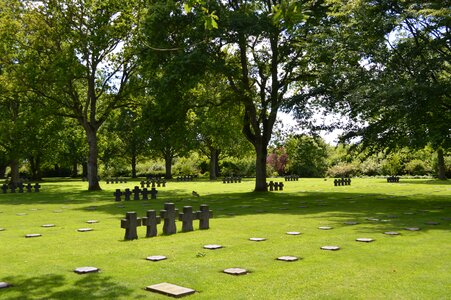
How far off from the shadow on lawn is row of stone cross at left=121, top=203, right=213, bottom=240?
3.11 meters

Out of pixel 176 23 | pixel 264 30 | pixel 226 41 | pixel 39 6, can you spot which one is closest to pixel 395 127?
pixel 264 30

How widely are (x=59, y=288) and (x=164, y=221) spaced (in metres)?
→ 4.67

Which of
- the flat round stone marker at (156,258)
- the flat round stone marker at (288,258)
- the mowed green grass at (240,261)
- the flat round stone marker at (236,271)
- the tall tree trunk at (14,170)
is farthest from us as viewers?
the tall tree trunk at (14,170)

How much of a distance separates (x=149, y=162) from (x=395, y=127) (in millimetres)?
59436

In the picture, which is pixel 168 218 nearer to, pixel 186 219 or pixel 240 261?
pixel 186 219

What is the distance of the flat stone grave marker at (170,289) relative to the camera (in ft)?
16.6

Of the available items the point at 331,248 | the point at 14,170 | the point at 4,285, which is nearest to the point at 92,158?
the point at 14,170

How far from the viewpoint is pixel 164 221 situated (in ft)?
32.9

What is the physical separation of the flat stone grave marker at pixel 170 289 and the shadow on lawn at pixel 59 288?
30cm

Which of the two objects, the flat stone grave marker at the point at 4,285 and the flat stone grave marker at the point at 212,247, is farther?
the flat stone grave marker at the point at 212,247

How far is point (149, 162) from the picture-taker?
7450 cm

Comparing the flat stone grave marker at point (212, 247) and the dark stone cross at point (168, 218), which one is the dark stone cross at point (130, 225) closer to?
the dark stone cross at point (168, 218)

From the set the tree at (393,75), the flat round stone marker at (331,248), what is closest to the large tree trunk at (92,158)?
the tree at (393,75)

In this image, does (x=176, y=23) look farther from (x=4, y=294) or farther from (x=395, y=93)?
(x=4, y=294)
